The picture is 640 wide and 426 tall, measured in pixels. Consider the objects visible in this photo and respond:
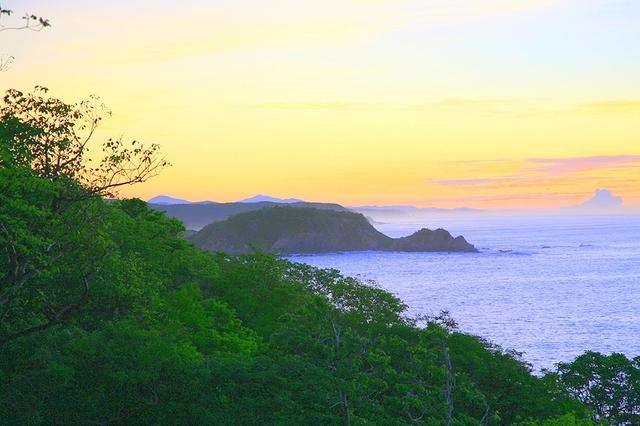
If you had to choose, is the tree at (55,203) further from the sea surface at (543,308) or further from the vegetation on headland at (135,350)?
the sea surface at (543,308)

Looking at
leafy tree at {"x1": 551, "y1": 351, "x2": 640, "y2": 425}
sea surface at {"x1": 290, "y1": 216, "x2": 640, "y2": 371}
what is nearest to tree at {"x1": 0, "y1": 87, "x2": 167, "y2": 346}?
leafy tree at {"x1": 551, "y1": 351, "x2": 640, "y2": 425}

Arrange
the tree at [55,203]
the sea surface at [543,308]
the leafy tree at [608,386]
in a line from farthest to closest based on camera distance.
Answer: the sea surface at [543,308] → the leafy tree at [608,386] → the tree at [55,203]

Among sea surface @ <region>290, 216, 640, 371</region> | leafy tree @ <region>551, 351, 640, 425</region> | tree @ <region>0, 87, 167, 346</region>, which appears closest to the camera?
A: tree @ <region>0, 87, 167, 346</region>

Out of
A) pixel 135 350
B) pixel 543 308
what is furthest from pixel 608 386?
pixel 543 308

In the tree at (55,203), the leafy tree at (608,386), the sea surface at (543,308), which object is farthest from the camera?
the sea surface at (543,308)

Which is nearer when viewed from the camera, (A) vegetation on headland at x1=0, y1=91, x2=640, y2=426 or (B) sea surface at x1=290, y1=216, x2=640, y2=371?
(A) vegetation on headland at x1=0, y1=91, x2=640, y2=426

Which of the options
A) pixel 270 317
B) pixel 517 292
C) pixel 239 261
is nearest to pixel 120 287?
pixel 270 317

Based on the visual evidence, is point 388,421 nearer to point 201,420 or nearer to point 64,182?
point 201,420

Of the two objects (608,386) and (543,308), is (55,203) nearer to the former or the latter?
(608,386)

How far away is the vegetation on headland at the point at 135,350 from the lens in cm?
2523

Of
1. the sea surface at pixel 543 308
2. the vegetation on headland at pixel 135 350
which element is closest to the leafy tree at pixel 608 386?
the vegetation on headland at pixel 135 350

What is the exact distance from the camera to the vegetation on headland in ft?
82.8

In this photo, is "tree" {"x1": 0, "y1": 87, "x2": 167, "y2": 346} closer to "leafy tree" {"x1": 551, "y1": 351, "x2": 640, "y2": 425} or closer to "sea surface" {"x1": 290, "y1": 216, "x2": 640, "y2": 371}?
"leafy tree" {"x1": 551, "y1": 351, "x2": 640, "y2": 425}

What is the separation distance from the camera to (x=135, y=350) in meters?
31.1
